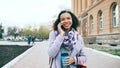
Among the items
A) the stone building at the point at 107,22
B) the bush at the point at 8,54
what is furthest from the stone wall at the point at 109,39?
the bush at the point at 8,54

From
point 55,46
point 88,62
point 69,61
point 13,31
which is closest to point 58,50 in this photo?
point 55,46

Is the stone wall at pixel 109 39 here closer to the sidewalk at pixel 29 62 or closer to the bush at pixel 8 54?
the bush at pixel 8 54

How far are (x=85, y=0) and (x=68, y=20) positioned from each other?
49.2m

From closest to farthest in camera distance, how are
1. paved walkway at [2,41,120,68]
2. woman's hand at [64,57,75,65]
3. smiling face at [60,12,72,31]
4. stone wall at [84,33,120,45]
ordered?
1. woman's hand at [64,57,75,65]
2. smiling face at [60,12,72,31]
3. paved walkway at [2,41,120,68]
4. stone wall at [84,33,120,45]

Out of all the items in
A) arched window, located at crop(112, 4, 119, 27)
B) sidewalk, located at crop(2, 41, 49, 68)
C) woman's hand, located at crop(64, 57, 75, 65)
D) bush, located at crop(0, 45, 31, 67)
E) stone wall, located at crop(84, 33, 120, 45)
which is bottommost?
bush, located at crop(0, 45, 31, 67)

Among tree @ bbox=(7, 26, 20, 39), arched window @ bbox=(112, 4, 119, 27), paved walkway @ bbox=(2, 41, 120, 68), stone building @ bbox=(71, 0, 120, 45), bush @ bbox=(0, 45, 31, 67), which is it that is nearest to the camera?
paved walkway @ bbox=(2, 41, 120, 68)

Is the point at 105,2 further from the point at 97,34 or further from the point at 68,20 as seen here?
the point at 68,20

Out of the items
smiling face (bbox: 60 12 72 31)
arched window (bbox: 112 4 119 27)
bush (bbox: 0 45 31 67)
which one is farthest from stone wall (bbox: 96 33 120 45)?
smiling face (bbox: 60 12 72 31)

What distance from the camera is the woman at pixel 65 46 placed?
351 centimetres

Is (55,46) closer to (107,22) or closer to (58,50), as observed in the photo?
(58,50)

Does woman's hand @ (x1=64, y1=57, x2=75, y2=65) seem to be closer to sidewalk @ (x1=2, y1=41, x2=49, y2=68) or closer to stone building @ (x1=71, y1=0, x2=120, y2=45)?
sidewalk @ (x1=2, y1=41, x2=49, y2=68)

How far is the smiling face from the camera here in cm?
371

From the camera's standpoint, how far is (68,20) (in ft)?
12.2

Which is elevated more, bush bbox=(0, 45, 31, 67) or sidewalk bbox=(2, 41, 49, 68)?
sidewalk bbox=(2, 41, 49, 68)
